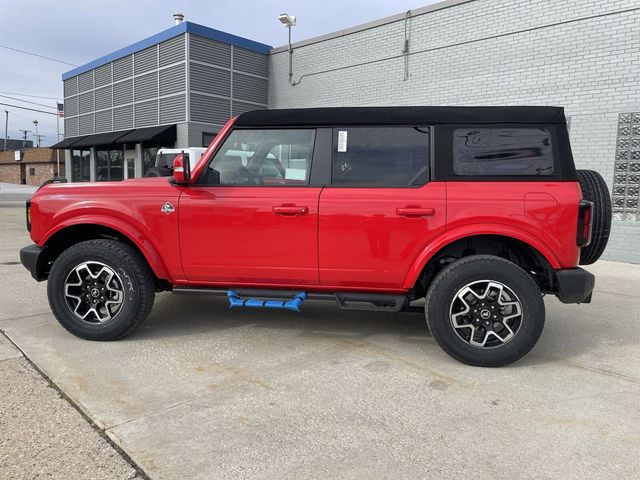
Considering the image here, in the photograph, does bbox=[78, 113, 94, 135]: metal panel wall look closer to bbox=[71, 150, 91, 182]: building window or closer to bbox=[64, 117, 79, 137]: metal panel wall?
bbox=[64, 117, 79, 137]: metal panel wall

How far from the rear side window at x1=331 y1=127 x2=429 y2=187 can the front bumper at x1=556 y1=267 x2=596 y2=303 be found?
47.0 inches

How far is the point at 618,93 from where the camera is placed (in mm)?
8727

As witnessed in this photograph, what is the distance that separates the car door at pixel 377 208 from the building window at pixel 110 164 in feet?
60.5

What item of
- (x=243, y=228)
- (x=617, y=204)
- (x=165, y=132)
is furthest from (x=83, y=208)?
(x=165, y=132)

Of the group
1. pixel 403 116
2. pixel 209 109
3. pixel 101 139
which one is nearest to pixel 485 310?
pixel 403 116

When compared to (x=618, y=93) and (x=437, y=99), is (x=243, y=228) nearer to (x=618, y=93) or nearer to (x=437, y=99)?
(x=618, y=93)

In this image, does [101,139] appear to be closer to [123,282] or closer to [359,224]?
[123,282]

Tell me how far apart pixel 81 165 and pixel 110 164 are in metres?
2.99

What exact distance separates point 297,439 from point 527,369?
193cm

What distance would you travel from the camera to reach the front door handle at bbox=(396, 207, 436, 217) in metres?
3.52

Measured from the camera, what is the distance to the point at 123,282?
3871mm

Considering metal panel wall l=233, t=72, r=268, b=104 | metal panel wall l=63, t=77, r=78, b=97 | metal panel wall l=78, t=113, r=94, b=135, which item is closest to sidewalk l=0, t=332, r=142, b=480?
metal panel wall l=233, t=72, r=268, b=104

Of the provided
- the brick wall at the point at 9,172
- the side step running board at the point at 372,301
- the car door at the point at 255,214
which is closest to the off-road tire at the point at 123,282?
the car door at the point at 255,214

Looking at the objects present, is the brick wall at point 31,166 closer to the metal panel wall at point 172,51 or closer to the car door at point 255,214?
the metal panel wall at point 172,51
